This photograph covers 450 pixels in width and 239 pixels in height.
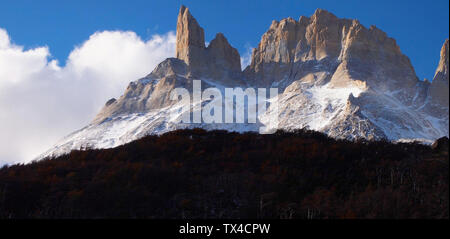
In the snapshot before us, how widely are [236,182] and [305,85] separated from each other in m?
111

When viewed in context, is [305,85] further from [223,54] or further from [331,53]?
[223,54]

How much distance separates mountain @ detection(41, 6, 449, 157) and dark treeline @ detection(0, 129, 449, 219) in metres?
56.5

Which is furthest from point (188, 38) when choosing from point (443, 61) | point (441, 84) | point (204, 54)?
point (441, 84)

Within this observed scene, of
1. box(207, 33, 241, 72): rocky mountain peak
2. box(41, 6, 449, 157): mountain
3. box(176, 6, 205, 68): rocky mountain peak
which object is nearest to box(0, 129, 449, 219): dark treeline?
box(41, 6, 449, 157): mountain

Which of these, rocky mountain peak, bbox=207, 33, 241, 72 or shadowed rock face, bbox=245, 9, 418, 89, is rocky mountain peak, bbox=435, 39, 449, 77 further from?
rocky mountain peak, bbox=207, 33, 241, 72

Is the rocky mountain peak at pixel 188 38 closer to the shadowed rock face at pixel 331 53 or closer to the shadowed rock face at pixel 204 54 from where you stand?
the shadowed rock face at pixel 204 54

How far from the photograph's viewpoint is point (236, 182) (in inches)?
858

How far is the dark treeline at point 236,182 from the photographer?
19047 mm

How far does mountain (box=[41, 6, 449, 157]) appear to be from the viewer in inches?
3917

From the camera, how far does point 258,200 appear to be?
2016cm
